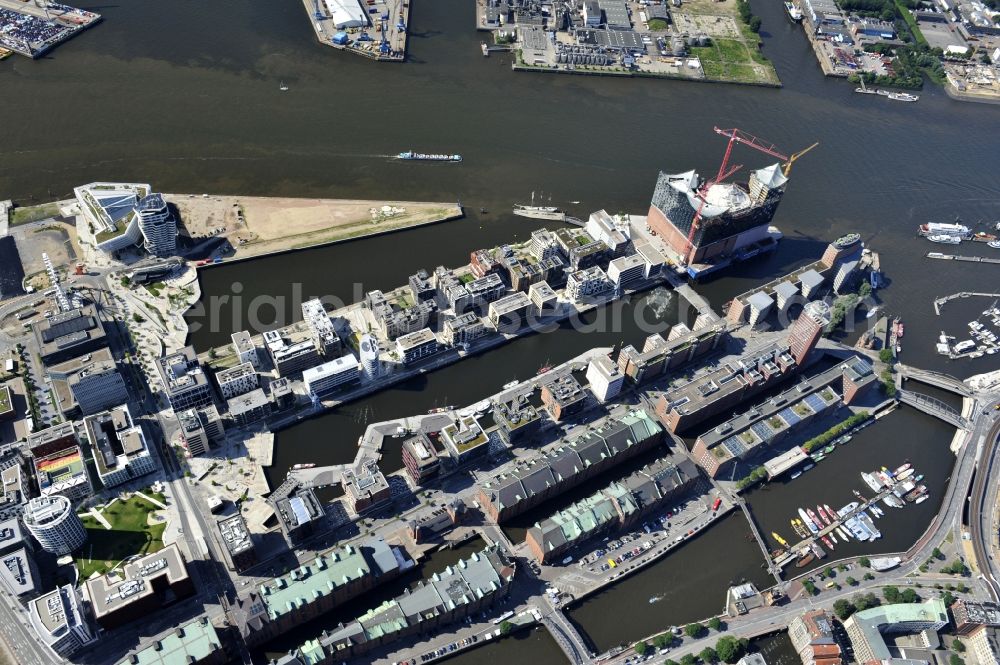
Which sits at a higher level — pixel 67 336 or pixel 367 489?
pixel 67 336

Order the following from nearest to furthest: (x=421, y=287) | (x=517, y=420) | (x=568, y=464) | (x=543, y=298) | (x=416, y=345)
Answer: (x=568, y=464), (x=517, y=420), (x=416, y=345), (x=421, y=287), (x=543, y=298)

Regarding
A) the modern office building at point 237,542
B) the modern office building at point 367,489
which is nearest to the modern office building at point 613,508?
the modern office building at point 367,489

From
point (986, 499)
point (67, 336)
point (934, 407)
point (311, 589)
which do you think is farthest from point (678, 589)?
point (67, 336)

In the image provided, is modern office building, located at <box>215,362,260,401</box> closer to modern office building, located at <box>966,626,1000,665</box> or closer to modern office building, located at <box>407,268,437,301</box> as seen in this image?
modern office building, located at <box>407,268,437,301</box>

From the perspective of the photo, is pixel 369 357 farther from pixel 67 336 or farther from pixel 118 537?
pixel 67 336

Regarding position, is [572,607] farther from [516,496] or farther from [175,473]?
[175,473]

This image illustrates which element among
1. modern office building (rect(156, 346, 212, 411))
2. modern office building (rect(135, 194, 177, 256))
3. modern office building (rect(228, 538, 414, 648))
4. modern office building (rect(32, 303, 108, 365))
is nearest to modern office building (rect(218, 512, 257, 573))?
modern office building (rect(228, 538, 414, 648))
